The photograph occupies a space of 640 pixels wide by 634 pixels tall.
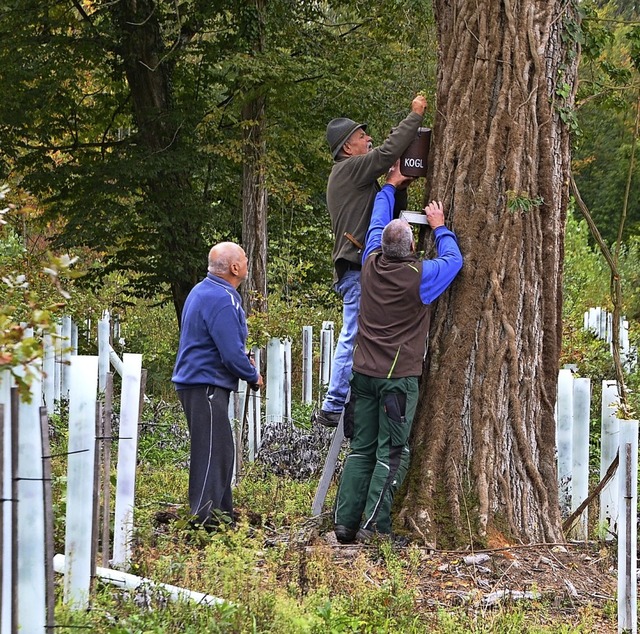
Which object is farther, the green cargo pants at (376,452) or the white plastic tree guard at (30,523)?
the green cargo pants at (376,452)

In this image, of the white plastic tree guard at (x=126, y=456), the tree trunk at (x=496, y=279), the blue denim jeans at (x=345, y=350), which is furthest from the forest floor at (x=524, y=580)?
the white plastic tree guard at (x=126, y=456)

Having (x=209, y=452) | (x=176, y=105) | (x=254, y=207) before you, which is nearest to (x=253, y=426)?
(x=209, y=452)

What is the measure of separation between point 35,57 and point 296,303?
Answer: 5510 millimetres

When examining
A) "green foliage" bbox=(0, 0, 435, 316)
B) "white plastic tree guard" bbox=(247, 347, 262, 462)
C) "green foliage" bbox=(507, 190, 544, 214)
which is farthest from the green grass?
"green foliage" bbox=(0, 0, 435, 316)

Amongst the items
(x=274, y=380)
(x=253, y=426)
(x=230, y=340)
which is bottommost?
(x=253, y=426)

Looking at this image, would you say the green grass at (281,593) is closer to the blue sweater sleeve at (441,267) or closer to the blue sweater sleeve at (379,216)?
the blue sweater sleeve at (441,267)

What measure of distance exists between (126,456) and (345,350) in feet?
6.38

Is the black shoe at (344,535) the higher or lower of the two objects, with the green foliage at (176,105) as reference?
lower

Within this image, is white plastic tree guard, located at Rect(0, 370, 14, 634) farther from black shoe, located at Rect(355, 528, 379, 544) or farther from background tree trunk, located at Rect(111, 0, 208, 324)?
background tree trunk, located at Rect(111, 0, 208, 324)

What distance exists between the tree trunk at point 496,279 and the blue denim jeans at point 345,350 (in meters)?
0.74

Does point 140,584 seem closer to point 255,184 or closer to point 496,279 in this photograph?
point 496,279

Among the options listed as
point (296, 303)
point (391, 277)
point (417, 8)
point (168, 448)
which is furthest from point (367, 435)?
point (296, 303)

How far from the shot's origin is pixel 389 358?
6.59m

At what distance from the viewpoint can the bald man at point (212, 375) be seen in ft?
22.6
